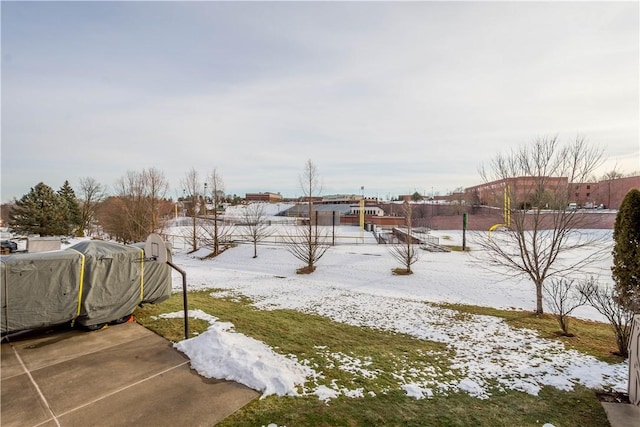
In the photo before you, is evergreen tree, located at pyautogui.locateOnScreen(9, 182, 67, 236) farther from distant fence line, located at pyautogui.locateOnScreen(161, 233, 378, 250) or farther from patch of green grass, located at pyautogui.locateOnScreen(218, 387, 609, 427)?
patch of green grass, located at pyautogui.locateOnScreen(218, 387, 609, 427)

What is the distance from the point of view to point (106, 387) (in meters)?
3.92

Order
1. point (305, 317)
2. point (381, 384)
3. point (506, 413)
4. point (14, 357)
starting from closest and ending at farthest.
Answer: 1. point (506, 413)
2. point (381, 384)
3. point (14, 357)
4. point (305, 317)

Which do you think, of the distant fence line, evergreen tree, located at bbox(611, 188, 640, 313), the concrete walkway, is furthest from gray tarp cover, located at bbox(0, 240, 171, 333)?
the distant fence line

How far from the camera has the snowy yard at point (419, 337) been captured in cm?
434

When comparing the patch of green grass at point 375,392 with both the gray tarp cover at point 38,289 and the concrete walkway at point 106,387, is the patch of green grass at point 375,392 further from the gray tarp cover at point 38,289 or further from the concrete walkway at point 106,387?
the gray tarp cover at point 38,289

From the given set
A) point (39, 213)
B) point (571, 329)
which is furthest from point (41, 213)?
point (571, 329)

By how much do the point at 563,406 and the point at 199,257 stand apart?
2532 cm

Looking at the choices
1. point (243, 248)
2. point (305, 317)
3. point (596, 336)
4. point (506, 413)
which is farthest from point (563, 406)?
point (243, 248)

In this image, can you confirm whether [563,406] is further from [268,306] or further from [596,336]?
[268,306]

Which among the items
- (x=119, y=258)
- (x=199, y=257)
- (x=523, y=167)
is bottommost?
(x=199, y=257)

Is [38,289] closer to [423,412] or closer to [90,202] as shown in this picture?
[423,412]

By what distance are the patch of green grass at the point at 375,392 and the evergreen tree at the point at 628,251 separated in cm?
227

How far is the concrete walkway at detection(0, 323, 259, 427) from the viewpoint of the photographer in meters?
3.32

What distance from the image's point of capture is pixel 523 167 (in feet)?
29.2
